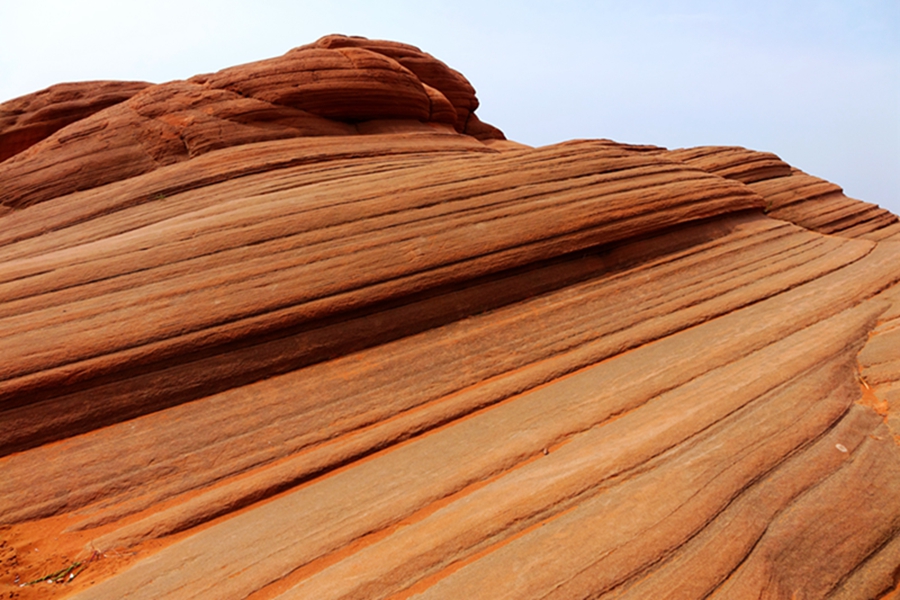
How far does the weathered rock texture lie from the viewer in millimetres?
3047

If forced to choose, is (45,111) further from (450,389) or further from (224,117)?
(450,389)

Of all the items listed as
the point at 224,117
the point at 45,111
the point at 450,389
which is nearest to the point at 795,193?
the point at 450,389

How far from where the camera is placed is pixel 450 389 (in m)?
5.27

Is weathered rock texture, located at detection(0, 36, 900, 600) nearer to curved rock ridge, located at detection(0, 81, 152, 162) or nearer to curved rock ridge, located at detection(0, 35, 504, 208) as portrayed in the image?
curved rock ridge, located at detection(0, 35, 504, 208)

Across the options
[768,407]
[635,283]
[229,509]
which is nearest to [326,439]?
[229,509]

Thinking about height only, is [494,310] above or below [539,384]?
above

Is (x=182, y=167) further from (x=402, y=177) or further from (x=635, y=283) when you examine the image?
(x=635, y=283)

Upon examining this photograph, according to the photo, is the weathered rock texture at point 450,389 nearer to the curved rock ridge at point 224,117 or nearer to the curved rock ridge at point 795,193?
the curved rock ridge at point 224,117

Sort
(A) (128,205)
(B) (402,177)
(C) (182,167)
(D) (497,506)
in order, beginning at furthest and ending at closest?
(C) (182,167), (A) (128,205), (B) (402,177), (D) (497,506)

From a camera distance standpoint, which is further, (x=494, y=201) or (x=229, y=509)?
(x=494, y=201)

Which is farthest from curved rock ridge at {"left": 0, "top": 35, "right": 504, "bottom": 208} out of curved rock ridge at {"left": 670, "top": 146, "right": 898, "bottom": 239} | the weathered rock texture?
curved rock ridge at {"left": 670, "top": 146, "right": 898, "bottom": 239}

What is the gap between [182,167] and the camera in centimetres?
1019

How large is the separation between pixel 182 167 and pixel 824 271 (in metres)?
11.3

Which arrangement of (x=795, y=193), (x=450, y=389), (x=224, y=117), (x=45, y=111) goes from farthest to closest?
1. (x=45, y=111)
2. (x=795, y=193)
3. (x=224, y=117)
4. (x=450, y=389)
